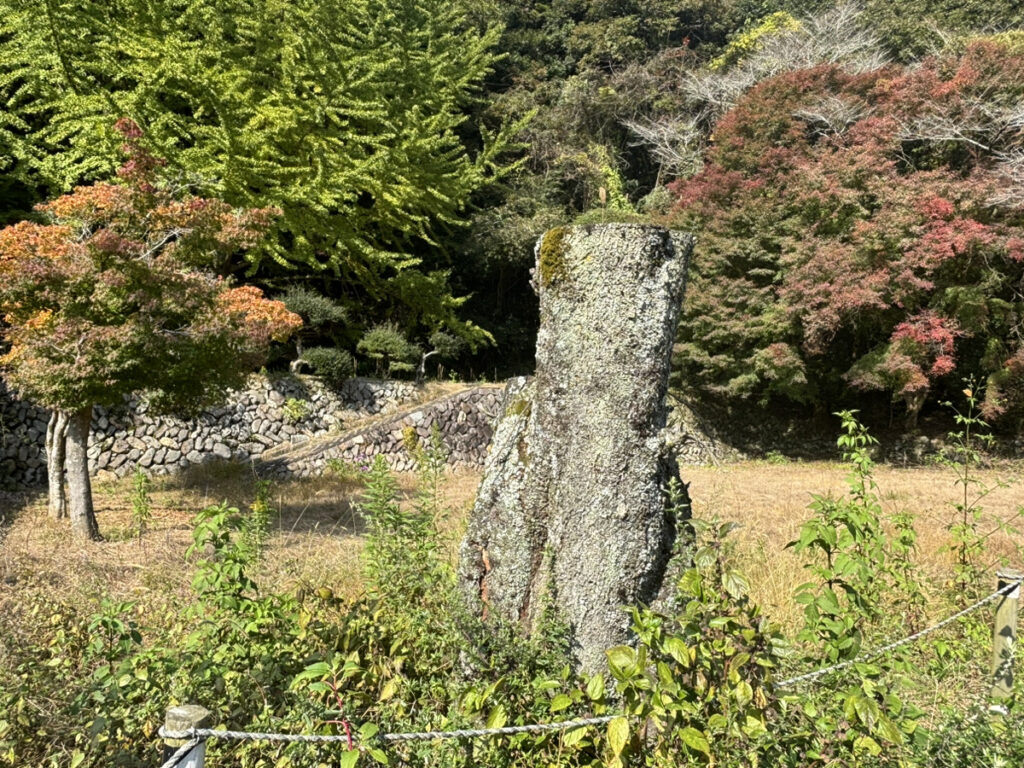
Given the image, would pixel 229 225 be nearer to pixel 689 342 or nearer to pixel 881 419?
pixel 689 342

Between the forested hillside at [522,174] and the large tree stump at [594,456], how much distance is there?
9.91 meters

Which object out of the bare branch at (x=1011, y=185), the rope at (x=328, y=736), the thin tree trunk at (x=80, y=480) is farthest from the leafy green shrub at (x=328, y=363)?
the bare branch at (x=1011, y=185)

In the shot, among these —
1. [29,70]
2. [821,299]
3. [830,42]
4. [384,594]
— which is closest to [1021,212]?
[821,299]

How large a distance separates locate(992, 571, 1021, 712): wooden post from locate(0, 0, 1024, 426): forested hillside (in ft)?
36.7

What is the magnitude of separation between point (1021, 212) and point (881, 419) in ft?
20.8

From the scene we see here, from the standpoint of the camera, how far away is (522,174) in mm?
19516

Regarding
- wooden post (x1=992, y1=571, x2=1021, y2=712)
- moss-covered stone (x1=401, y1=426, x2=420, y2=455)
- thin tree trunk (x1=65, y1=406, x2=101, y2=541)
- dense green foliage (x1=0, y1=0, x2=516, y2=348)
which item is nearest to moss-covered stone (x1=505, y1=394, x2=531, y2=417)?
wooden post (x1=992, y1=571, x2=1021, y2=712)

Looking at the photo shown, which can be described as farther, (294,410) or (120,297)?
(294,410)

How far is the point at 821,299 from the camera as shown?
1309 cm

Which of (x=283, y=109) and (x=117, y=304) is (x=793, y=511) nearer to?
(x=117, y=304)

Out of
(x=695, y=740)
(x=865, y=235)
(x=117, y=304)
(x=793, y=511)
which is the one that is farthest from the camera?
(x=865, y=235)

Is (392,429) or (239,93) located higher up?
(239,93)

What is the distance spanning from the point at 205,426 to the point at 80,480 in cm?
517

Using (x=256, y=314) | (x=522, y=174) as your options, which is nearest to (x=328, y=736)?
(x=256, y=314)
